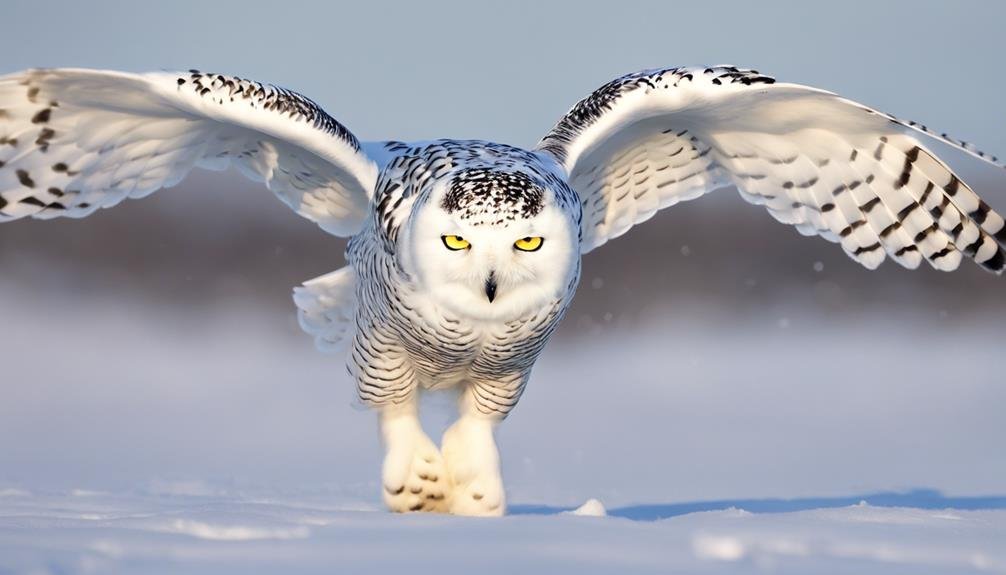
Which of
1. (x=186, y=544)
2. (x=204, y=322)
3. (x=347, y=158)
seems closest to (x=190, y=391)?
(x=204, y=322)

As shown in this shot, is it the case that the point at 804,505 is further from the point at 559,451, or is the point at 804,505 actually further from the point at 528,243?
the point at 559,451

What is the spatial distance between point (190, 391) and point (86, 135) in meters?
11.9

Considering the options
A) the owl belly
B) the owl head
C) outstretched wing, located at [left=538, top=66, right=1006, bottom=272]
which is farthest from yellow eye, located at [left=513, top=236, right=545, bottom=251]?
outstretched wing, located at [left=538, top=66, right=1006, bottom=272]

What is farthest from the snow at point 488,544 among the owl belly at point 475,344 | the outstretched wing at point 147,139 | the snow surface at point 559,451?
the outstretched wing at point 147,139

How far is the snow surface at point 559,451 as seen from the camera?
3.88 m

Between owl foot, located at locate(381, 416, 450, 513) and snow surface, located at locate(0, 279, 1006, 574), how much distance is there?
1.01 ft

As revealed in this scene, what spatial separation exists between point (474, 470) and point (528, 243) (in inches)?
58.5

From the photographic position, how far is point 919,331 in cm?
2467

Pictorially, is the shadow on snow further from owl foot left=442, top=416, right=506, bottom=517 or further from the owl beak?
the owl beak

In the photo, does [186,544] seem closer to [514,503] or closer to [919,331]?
[514,503]

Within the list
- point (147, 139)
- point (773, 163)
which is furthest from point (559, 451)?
point (147, 139)

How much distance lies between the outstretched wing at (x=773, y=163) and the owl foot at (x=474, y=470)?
1.21 metres

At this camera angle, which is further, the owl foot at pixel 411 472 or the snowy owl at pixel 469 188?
the owl foot at pixel 411 472

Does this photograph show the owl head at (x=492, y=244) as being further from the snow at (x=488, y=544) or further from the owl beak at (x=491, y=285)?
the snow at (x=488, y=544)
